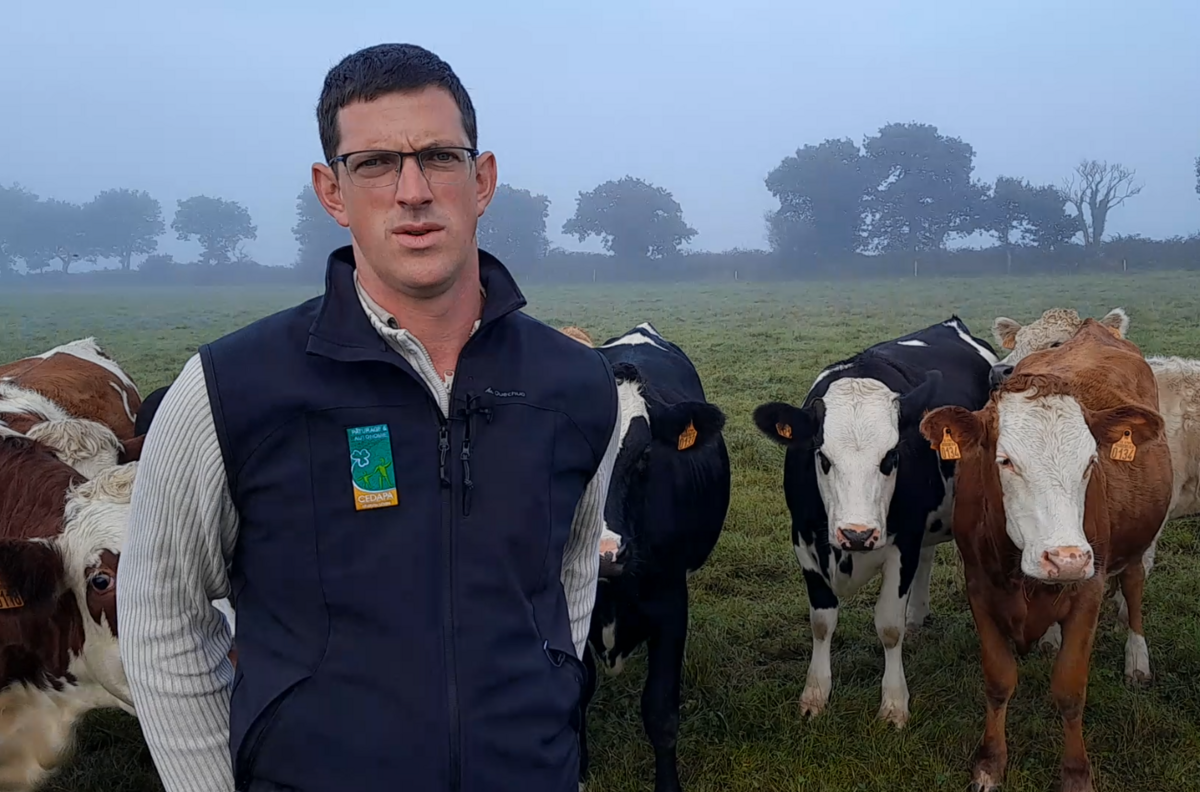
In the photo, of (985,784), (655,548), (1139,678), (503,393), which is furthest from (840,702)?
(503,393)

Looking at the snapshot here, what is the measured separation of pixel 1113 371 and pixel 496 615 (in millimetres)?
4277

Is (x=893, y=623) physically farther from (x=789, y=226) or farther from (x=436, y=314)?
(x=789, y=226)

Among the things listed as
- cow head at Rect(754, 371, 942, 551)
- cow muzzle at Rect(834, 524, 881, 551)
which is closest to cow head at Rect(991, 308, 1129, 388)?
cow head at Rect(754, 371, 942, 551)

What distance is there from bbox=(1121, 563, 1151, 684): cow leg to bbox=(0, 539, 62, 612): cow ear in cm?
505

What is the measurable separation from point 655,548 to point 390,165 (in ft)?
9.61

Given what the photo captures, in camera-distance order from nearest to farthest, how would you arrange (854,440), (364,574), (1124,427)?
(364,574)
(1124,427)
(854,440)

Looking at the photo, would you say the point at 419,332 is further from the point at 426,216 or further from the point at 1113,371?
the point at 1113,371

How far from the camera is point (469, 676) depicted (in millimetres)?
1616

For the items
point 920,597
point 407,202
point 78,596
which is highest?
point 407,202

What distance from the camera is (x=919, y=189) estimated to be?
61.3 metres

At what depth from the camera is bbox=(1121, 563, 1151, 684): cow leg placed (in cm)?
499

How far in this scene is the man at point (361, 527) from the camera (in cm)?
158

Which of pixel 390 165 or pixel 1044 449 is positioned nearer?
pixel 390 165

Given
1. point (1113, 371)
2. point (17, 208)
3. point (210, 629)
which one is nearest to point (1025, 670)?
point (1113, 371)
